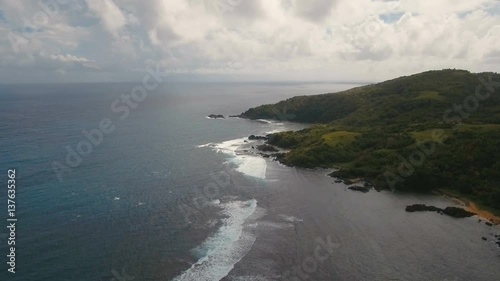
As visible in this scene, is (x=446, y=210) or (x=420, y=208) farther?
(x=420, y=208)

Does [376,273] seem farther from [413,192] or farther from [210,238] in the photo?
[413,192]

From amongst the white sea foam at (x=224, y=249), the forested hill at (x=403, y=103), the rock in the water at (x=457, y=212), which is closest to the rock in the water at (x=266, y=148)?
the forested hill at (x=403, y=103)

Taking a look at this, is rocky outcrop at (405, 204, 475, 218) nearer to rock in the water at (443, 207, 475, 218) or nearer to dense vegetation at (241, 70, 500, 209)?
rock in the water at (443, 207, 475, 218)

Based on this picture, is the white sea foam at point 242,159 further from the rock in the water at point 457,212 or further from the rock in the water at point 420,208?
the rock in the water at point 457,212

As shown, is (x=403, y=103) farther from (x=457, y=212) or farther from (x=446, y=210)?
(x=457, y=212)

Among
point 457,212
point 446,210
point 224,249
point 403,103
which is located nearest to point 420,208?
point 446,210

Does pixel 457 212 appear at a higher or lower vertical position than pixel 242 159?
lower

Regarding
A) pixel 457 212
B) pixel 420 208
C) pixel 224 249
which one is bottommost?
pixel 420 208
